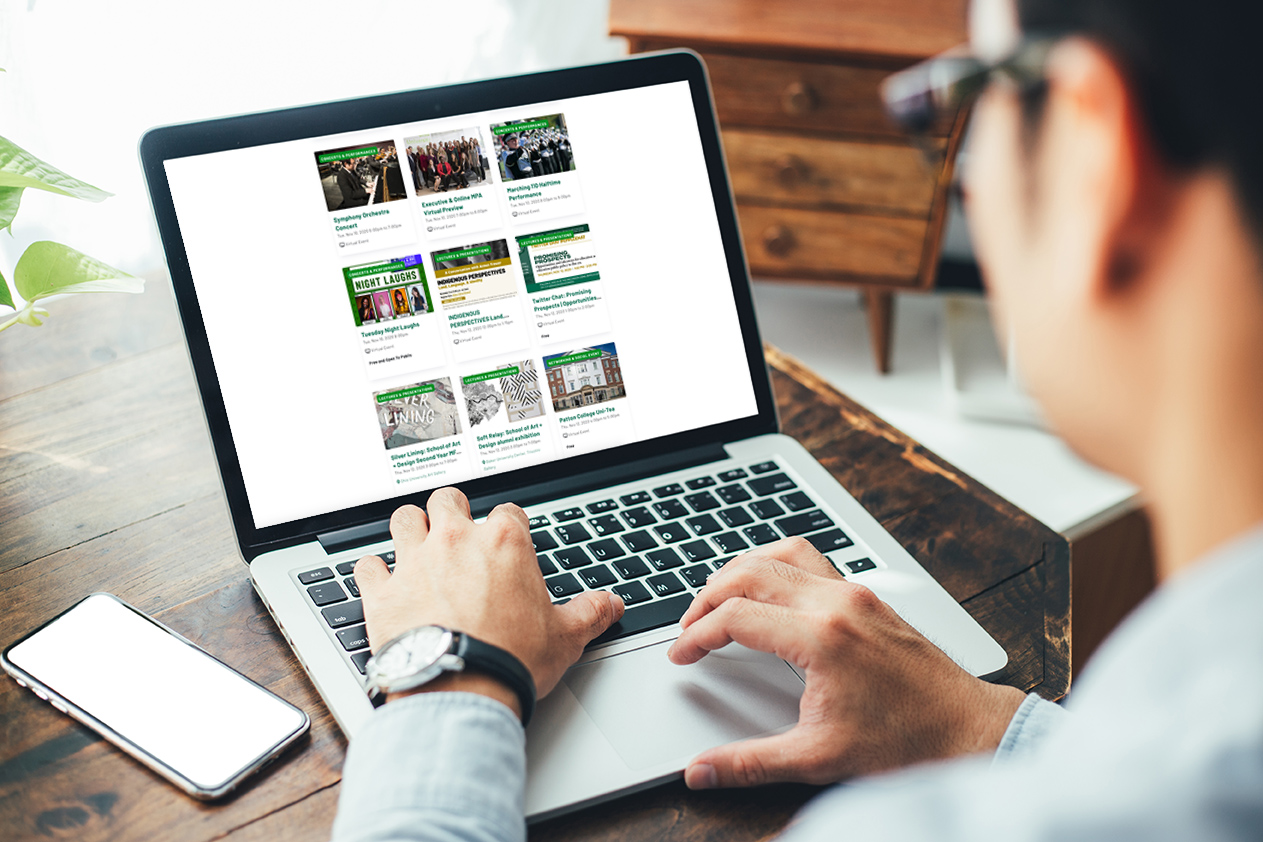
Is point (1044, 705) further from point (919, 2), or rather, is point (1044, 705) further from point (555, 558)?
point (919, 2)

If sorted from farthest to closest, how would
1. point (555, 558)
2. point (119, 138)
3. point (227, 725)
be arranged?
point (119, 138), point (555, 558), point (227, 725)

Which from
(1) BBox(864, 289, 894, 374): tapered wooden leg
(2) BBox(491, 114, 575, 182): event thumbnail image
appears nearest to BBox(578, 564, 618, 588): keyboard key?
(2) BBox(491, 114, 575, 182): event thumbnail image

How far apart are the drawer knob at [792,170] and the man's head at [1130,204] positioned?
126 centimetres

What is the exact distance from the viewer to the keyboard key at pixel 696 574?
72 centimetres

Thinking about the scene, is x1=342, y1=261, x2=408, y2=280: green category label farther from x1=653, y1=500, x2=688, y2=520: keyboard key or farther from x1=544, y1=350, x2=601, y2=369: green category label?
x1=653, y1=500, x2=688, y2=520: keyboard key

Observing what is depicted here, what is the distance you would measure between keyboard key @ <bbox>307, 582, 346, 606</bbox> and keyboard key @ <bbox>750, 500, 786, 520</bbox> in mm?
330

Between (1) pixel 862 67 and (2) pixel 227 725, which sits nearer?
(2) pixel 227 725

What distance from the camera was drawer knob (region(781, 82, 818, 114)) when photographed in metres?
1.56

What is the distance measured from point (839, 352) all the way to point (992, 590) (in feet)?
4.07

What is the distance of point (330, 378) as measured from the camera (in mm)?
734

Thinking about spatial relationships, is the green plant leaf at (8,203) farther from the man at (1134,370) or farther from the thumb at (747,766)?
the thumb at (747,766)

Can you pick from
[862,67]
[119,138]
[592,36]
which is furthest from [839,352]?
[119,138]

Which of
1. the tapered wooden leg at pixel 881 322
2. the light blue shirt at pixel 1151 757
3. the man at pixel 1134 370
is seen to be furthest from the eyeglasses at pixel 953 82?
the tapered wooden leg at pixel 881 322

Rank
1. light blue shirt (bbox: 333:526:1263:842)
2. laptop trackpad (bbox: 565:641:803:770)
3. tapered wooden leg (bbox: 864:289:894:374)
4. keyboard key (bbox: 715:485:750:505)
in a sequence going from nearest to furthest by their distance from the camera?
light blue shirt (bbox: 333:526:1263:842) < laptop trackpad (bbox: 565:641:803:770) < keyboard key (bbox: 715:485:750:505) < tapered wooden leg (bbox: 864:289:894:374)
